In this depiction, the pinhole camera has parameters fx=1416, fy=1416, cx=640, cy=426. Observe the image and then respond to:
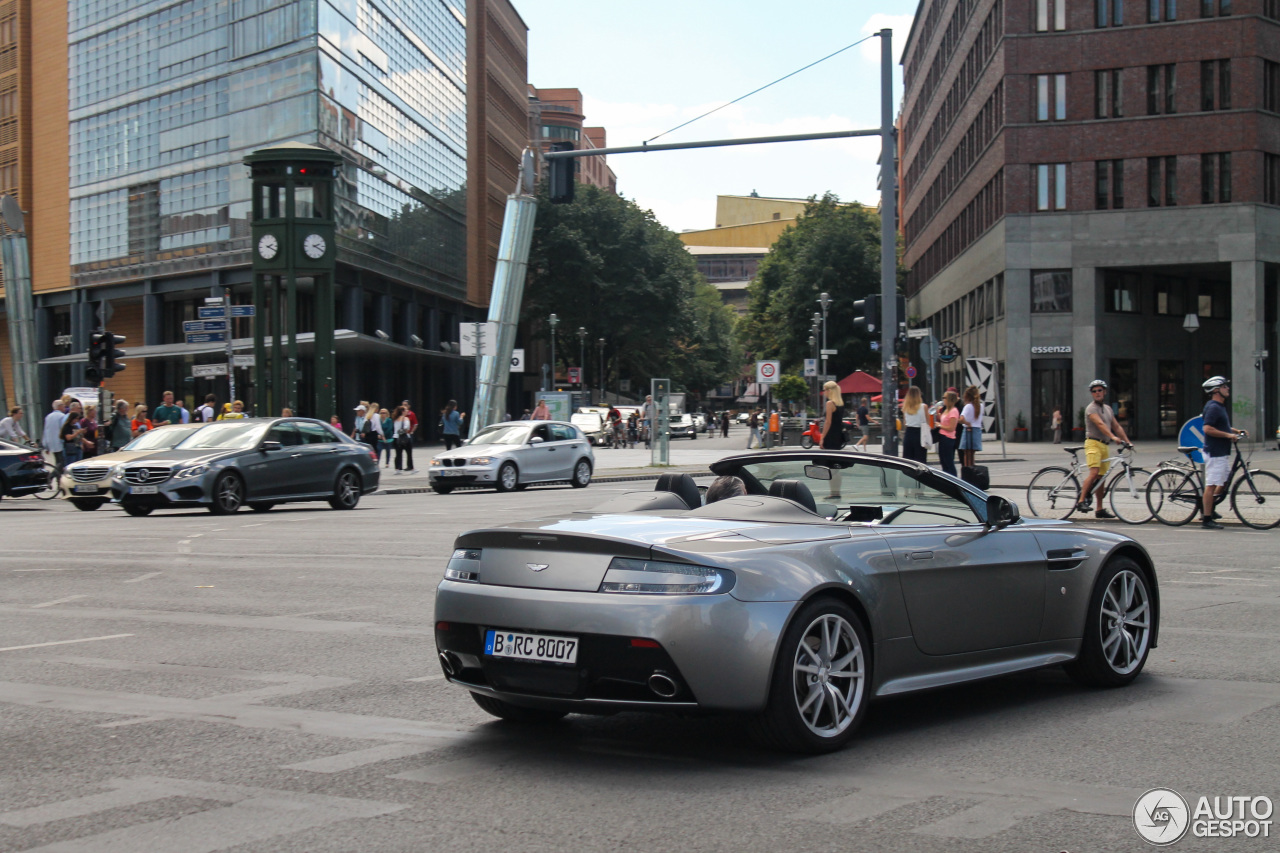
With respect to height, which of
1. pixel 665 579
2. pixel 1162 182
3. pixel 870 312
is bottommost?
pixel 665 579

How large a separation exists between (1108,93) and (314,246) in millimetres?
31645

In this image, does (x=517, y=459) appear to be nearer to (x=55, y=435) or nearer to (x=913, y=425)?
(x=913, y=425)

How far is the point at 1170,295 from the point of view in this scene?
5678 cm

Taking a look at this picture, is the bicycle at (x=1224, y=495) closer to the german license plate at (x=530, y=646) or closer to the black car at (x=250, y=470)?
the black car at (x=250, y=470)

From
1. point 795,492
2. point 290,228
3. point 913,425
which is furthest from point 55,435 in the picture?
point 795,492

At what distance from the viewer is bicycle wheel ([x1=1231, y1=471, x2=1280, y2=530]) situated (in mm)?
16875

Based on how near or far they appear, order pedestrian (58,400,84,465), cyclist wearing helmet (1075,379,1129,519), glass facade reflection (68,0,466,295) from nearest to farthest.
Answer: cyclist wearing helmet (1075,379,1129,519)
pedestrian (58,400,84,465)
glass facade reflection (68,0,466,295)

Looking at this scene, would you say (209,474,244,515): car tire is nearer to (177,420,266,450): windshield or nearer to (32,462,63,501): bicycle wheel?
(177,420,266,450): windshield

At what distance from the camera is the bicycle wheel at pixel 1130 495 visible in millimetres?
17953

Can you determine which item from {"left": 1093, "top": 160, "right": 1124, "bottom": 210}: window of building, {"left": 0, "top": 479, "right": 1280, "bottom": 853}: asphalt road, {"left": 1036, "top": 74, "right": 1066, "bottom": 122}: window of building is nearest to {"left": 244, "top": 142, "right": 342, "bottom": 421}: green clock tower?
{"left": 0, "top": 479, "right": 1280, "bottom": 853}: asphalt road

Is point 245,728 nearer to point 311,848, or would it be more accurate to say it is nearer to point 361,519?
point 311,848

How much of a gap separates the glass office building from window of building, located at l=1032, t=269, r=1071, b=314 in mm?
24915

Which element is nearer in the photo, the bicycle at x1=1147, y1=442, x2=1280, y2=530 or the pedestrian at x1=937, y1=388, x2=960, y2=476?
the bicycle at x1=1147, y1=442, x2=1280, y2=530

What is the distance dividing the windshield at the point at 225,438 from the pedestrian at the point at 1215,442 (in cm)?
1337
